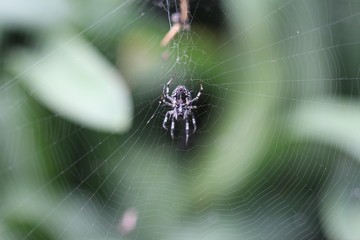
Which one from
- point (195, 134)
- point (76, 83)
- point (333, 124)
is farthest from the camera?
point (195, 134)

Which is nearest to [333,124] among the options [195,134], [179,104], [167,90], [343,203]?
[343,203]

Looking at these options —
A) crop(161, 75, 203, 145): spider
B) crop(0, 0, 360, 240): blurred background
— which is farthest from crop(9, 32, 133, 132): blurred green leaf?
crop(161, 75, 203, 145): spider

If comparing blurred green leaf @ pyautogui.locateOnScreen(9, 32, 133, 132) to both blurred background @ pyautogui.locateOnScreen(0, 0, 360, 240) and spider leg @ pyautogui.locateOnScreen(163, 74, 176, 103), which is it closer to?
blurred background @ pyautogui.locateOnScreen(0, 0, 360, 240)

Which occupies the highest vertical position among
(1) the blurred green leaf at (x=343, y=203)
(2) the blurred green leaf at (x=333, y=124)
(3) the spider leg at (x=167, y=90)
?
(3) the spider leg at (x=167, y=90)

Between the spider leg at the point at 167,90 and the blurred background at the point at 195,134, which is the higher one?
the spider leg at the point at 167,90

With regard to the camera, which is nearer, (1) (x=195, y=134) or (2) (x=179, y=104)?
(1) (x=195, y=134)

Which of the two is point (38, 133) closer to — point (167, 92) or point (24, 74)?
point (24, 74)

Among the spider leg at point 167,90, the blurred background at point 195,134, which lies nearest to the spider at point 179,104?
the spider leg at point 167,90

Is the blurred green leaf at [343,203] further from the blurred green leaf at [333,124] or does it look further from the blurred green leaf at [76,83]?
the blurred green leaf at [76,83]

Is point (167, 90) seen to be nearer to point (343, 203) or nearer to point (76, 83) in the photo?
point (76, 83)
